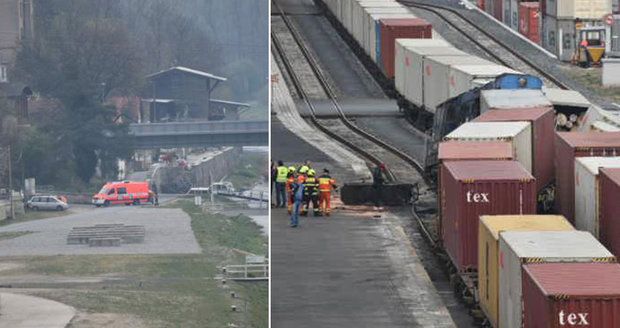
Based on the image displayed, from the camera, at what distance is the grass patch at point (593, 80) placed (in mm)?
66750

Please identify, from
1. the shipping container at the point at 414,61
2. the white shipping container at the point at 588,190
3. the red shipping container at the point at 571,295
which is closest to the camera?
the red shipping container at the point at 571,295

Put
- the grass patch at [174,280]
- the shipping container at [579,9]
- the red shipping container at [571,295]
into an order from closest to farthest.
Result: 1. the grass patch at [174,280]
2. the red shipping container at [571,295]
3. the shipping container at [579,9]

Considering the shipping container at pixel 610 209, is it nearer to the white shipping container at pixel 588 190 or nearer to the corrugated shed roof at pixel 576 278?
the white shipping container at pixel 588 190

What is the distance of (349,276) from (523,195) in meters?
4.59

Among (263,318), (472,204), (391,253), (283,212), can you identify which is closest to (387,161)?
(283,212)

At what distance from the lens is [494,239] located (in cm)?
2470

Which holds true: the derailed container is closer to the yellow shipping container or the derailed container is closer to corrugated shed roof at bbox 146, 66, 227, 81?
the yellow shipping container

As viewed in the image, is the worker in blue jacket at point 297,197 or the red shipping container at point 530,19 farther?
the red shipping container at point 530,19

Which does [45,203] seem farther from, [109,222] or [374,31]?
[374,31]

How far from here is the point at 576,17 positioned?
7638cm

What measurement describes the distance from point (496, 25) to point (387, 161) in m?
35.9

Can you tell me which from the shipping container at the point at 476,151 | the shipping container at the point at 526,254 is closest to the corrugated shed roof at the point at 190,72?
the shipping container at the point at 526,254

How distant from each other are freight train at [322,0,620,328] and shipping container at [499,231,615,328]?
0.06 feet

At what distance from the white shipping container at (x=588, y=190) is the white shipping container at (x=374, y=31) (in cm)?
3953
